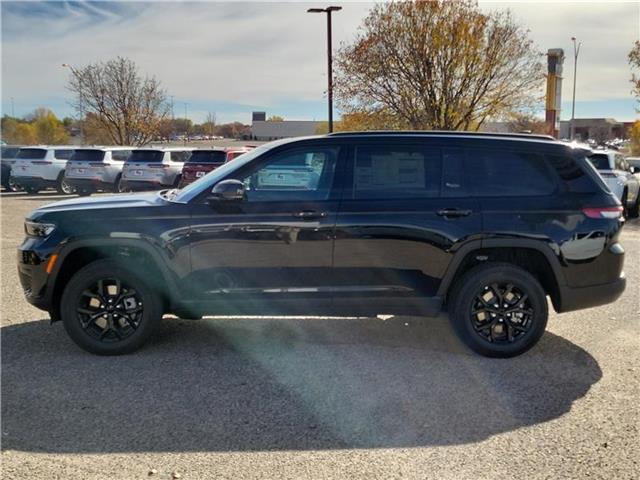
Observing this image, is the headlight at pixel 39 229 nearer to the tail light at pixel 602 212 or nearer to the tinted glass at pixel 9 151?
the tail light at pixel 602 212

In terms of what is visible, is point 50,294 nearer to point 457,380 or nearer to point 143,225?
point 143,225

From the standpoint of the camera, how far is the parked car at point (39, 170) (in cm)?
2097

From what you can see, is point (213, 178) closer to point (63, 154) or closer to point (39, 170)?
point (39, 170)

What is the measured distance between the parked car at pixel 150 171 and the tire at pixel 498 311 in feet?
47.4

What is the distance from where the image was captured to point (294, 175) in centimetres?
486

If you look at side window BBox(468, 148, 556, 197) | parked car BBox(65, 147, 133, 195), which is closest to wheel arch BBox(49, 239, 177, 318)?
side window BBox(468, 148, 556, 197)

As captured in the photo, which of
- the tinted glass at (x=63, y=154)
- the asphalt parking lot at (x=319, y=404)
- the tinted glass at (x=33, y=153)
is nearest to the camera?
the asphalt parking lot at (x=319, y=404)

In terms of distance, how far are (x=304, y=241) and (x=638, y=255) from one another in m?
7.17

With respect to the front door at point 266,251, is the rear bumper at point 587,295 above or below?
below

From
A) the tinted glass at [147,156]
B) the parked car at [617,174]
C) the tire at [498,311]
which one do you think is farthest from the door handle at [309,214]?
the tinted glass at [147,156]

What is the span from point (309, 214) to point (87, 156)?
17591 mm

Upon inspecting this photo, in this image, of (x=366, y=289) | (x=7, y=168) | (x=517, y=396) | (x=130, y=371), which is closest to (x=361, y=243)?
(x=366, y=289)

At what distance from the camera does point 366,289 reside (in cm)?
475

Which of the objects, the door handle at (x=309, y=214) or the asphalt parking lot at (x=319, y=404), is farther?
the door handle at (x=309, y=214)
